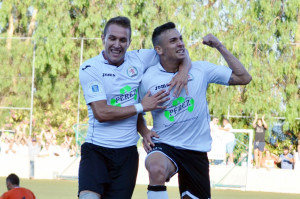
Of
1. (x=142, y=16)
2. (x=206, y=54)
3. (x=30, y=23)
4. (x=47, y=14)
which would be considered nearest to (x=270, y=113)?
(x=206, y=54)

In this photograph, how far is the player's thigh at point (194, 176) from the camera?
22.7 feet

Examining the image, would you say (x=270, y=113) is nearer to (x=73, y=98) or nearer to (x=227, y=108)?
(x=227, y=108)

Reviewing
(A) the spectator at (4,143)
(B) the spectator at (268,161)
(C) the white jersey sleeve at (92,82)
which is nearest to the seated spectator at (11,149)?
(A) the spectator at (4,143)

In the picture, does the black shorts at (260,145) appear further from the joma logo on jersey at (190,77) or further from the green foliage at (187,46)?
Result: the joma logo on jersey at (190,77)

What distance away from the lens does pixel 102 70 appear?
6.48 m

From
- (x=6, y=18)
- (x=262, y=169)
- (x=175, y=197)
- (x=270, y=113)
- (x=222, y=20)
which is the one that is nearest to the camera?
(x=175, y=197)

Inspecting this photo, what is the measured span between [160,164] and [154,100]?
1.99 ft

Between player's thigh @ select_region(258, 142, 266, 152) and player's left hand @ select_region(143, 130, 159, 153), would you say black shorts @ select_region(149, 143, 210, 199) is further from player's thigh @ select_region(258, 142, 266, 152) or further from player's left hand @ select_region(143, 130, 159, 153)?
player's thigh @ select_region(258, 142, 266, 152)

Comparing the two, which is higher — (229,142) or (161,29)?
(161,29)

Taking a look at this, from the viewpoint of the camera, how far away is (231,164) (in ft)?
67.9

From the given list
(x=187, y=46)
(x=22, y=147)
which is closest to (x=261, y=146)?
(x=187, y=46)

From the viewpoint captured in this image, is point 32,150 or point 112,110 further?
point 32,150

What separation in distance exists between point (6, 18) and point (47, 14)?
3221 mm

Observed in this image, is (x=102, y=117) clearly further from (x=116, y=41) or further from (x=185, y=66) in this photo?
(x=185, y=66)
